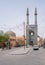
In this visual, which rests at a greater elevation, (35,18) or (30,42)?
(35,18)

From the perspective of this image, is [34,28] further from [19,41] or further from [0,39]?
[0,39]

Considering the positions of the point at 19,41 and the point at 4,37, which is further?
the point at 19,41

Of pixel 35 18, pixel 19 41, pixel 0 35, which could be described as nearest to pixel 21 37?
pixel 19 41

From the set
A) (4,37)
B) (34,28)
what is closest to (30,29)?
(34,28)

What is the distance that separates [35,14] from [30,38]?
48.8 feet

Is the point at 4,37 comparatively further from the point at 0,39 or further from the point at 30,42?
the point at 30,42

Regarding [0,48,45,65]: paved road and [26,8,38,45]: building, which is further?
[26,8,38,45]: building

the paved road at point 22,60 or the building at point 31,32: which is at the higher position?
the building at point 31,32

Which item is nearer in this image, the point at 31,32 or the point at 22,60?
the point at 22,60

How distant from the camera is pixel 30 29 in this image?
5221 inches

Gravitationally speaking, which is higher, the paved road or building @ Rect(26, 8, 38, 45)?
building @ Rect(26, 8, 38, 45)

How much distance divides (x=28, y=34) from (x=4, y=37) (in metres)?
26.7

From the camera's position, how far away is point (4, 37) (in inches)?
4252

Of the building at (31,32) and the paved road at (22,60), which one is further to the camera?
the building at (31,32)
